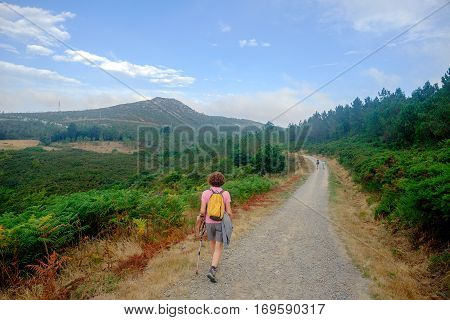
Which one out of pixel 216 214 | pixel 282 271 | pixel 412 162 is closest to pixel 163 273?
pixel 216 214

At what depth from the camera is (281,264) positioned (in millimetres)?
7059

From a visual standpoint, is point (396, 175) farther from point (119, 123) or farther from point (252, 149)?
point (119, 123)

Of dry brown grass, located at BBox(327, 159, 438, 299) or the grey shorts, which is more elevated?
the grey shorts

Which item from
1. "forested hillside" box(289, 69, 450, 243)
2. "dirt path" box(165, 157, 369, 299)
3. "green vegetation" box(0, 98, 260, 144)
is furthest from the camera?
"green vegetation" box(0, 98, 260, 144)

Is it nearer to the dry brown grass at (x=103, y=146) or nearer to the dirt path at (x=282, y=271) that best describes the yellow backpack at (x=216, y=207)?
the dirt path at (x=282, y=271)

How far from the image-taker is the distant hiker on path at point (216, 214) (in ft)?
19.3

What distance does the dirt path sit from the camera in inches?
217

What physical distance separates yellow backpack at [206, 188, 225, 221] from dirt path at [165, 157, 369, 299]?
1173 mm

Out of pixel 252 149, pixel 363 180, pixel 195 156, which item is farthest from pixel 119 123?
pixel 363 180

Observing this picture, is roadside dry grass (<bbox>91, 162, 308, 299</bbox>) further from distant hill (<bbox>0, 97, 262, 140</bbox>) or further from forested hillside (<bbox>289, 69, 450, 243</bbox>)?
distant hill (<bbox>0, 97, 262, 140</bbox>)

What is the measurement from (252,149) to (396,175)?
2339 cm

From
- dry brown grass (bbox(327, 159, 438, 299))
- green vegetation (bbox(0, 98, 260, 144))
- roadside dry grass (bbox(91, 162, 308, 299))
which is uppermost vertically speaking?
green vegetation (bbox(0, 98, 260, 144))

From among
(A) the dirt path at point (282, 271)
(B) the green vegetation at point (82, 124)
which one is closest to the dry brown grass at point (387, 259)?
(A) the dirt path at point (282, 271)

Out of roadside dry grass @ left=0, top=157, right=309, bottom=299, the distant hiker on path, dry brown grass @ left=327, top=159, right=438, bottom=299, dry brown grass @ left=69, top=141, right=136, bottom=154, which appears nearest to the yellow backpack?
the distant hiker on path
